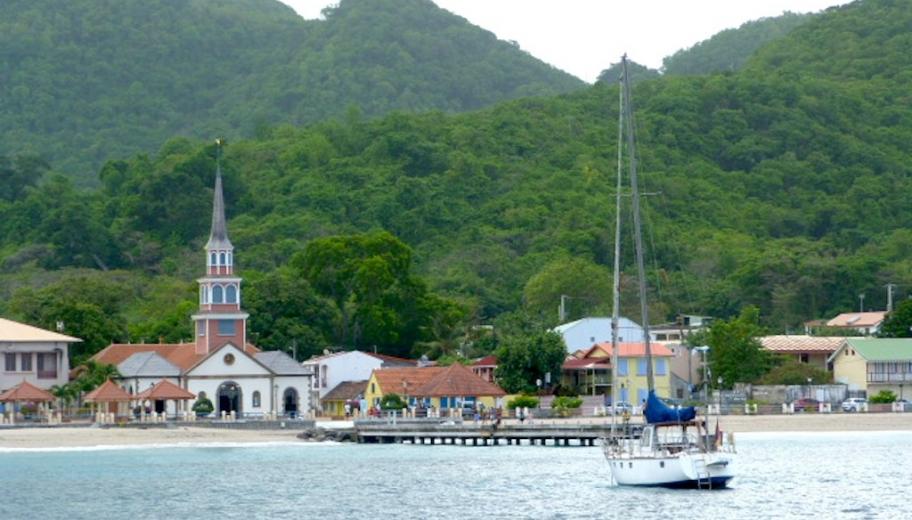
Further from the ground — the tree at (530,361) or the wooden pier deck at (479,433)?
the tree at (530,361)

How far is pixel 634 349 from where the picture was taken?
302 feet

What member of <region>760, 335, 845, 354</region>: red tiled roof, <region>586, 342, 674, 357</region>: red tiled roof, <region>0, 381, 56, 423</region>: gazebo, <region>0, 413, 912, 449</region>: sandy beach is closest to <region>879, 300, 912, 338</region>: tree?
<region>760, 335, 845, 354</region>: red tiled roof

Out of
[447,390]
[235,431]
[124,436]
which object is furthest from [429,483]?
[447,390]

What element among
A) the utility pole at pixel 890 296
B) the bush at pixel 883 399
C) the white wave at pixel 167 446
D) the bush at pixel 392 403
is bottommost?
the white wave at pixel 167 446

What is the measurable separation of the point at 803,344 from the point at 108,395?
36.3 m

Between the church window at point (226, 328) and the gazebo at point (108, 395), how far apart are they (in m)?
7.02

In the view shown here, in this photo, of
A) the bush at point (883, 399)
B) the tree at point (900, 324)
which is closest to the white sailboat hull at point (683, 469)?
the bush at point (883, 399)

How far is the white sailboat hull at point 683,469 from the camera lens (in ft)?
171

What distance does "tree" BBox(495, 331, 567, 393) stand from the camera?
91.4 meters

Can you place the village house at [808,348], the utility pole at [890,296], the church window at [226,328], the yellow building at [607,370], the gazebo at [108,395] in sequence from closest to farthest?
the gazebo at [108,395]
the church window at [226,328]
the yellow building at [607,370]
the village house at [808,348]
the utility pole at [890,296]

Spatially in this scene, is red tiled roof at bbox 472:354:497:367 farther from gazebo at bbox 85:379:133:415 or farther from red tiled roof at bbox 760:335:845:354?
gazebo at bbox 85:379:133:415

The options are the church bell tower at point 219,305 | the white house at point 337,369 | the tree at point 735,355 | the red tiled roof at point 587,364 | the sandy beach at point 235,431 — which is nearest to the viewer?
the sandy beach at point 235,431

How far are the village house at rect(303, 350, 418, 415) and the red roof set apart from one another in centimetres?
1649

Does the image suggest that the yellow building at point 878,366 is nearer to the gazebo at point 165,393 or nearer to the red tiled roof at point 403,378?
the red tiled roof at point 403,378
